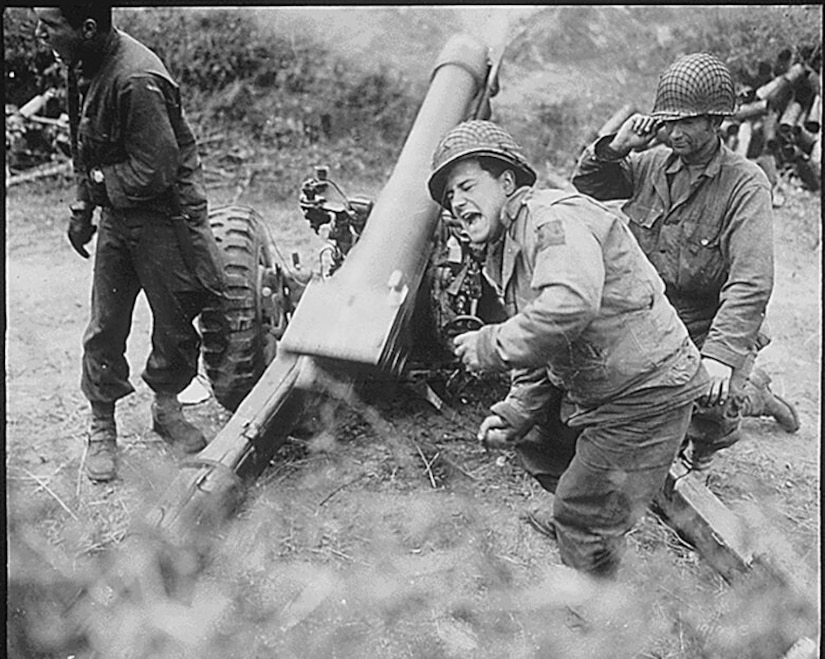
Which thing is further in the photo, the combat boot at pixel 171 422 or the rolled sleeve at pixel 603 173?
the combat boot at pixel 171 422

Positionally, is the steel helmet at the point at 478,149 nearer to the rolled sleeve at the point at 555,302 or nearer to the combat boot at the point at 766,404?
the rolled sleeve at the point at 555,302

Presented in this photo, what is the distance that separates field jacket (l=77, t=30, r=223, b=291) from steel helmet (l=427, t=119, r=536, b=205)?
0.70 metres

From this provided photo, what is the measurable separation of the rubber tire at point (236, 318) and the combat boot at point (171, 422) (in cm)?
11

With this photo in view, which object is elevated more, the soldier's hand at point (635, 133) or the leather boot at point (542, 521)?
the soldier's hand at point (635, 133)

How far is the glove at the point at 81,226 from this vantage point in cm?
262

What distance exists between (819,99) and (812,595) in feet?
4.08

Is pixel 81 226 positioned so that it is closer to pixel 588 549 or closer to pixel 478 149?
pixel 478 149

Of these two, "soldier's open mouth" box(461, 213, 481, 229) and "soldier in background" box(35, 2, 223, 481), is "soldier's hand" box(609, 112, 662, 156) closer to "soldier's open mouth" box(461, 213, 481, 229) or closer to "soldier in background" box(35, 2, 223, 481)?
"soldier's open mouth" box(461, 213, 481, 229)

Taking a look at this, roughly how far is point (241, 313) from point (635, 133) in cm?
114

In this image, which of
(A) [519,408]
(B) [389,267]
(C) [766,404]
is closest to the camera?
(A) [519,408]

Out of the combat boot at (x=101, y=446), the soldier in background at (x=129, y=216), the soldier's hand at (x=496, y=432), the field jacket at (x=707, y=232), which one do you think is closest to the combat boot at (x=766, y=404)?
the field jacket at (x=707, y=232)

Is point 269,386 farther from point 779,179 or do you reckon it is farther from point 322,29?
point 779,179

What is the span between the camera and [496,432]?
101 inches

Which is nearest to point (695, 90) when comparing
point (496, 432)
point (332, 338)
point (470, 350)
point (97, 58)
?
point (470, 350)
